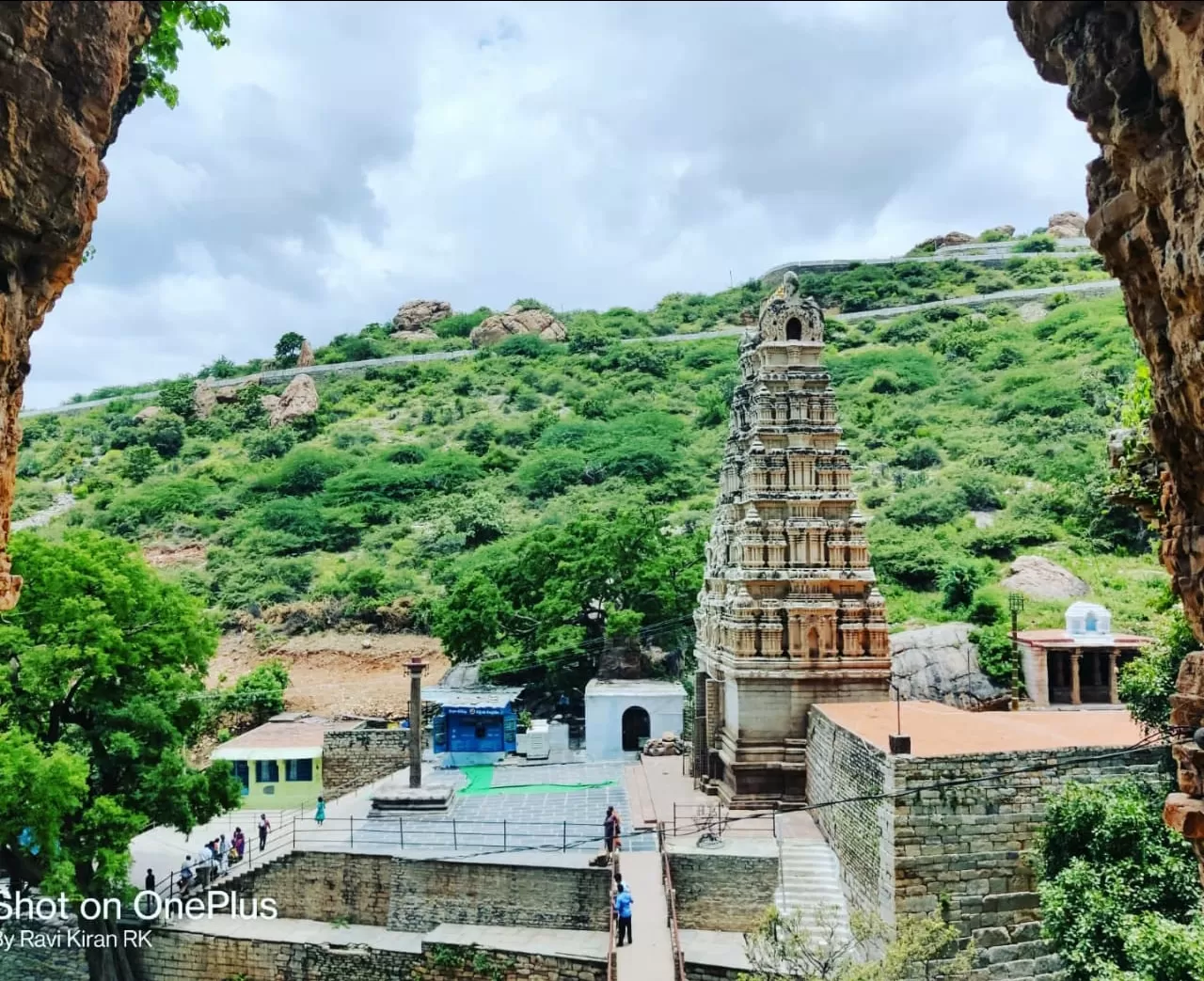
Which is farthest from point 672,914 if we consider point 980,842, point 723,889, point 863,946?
point 980,842

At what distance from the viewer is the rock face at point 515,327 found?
83.5 meters

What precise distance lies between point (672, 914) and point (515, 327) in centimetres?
7262

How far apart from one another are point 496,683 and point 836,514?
1451 centimetres

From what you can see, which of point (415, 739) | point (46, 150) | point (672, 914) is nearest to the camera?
point (46, 150)

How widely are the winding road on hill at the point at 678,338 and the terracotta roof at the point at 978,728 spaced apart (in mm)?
58159

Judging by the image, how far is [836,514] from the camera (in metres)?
22.0

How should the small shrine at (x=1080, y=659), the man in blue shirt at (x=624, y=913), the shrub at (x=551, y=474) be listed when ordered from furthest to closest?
the shrub at (x=551, y=474), the small shrine at (x=1080, y=659), the man in blue shirt at (x=624, y=913)

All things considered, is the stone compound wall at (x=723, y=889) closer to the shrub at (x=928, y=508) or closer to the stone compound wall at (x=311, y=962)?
the stone compound wall at (x=311, y=962)

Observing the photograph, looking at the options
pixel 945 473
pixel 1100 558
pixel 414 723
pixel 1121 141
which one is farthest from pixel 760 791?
pixel 945 473

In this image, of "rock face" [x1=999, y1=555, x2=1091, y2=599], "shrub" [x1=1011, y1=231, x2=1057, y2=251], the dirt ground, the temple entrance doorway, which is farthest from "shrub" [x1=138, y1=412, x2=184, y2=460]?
"shrub" [x1=1011, y1=231, x2=1057, y2=251]

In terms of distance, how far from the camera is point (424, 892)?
18.3m

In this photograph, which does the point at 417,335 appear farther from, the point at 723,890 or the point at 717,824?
the point at 723,890

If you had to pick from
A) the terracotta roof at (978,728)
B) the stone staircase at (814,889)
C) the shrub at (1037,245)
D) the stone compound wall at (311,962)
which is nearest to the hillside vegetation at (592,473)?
the terracotta roof at (978,728)

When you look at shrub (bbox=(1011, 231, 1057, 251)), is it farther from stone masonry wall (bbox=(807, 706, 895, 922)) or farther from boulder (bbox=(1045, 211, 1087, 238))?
stone masonry wall (bbox=(807, 706, 895, 922))
